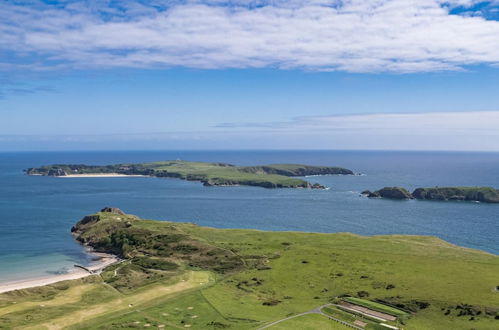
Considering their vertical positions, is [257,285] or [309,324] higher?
[309,324]

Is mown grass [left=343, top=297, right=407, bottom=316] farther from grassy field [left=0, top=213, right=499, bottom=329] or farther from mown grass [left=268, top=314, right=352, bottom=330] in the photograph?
mown grass [left=268, top=314, right=352, bottom=330]

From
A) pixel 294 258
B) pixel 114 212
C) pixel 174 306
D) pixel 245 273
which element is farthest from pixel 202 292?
pixel 114 212

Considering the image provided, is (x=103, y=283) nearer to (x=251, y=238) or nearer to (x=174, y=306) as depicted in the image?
(x=174, y=306)

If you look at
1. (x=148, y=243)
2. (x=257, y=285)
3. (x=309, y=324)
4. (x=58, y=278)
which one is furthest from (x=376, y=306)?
(x=58, y=278)

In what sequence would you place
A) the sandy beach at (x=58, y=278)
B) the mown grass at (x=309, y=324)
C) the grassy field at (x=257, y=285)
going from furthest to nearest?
1. the sandy beach at (x=58, y=278)
2. the grassy field at (x=257, y=285)
3. the mown grass at (x=309, y=324)

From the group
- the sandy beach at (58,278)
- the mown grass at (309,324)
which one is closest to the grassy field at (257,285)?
the mown grass at (309,324)

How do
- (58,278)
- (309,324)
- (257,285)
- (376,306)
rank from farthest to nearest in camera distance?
(58,278), (257,285), (376,306), (309,324)

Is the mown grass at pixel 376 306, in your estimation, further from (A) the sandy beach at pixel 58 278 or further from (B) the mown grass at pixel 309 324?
(A) the sandy beach at pixel 58 278

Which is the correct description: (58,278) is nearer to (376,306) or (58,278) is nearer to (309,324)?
(309,324)
